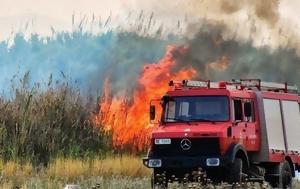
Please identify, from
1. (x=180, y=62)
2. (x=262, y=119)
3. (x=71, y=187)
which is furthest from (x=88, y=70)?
(x=71, y=187)

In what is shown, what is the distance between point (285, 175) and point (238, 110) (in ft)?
9.58

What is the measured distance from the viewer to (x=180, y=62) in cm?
4141

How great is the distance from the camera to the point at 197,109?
2247 centimetres

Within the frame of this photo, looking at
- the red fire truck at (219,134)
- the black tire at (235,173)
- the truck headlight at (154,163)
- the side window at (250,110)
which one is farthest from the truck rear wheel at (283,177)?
the truck headlight at (154,163)

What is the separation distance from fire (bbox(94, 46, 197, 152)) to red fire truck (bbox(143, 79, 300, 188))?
5.26 meters

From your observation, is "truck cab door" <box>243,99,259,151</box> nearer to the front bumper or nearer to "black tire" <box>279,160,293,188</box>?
"black tire" <box>279,160,293,188</box>

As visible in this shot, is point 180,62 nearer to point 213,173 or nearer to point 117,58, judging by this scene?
point 117,58

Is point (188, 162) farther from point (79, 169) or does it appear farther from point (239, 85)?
point (79, 169)

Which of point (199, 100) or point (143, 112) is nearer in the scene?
point (199, 100)

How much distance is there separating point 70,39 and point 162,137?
24.7 m

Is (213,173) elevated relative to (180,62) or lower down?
lower down

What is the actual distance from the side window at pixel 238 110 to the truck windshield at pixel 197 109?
0.99 feet

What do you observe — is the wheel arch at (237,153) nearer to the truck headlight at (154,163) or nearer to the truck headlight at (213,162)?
the truck headlight at (213,162)

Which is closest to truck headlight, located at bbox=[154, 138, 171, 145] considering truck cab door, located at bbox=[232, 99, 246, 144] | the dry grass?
truck cab door, located at bbox=[232, 99, 246, 144]
